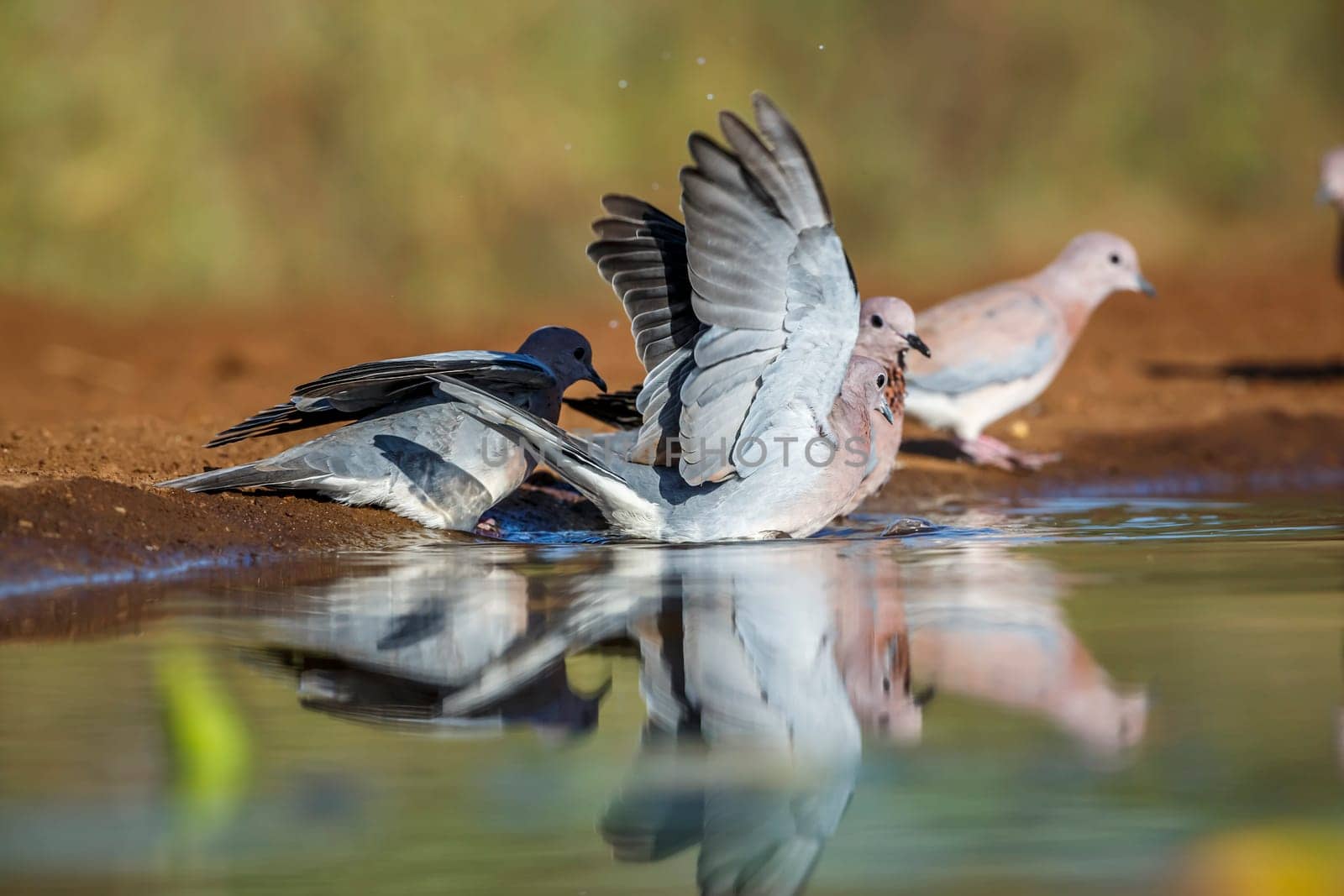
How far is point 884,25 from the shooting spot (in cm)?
1531

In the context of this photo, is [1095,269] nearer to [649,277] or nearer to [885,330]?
[885,330]

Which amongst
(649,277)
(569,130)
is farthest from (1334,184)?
(649,277)

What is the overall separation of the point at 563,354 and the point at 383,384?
2.62 ft

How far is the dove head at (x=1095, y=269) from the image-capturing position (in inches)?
356

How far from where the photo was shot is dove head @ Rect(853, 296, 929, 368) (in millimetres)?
6473

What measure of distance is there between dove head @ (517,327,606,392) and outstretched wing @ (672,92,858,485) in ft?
3.49

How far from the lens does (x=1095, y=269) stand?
→ 9094 mm

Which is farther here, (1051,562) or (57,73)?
(57,73)

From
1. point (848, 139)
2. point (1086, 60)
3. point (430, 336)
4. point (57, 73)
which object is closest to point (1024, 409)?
point (430, 336)

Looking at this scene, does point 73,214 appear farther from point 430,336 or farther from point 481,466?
point 481,466

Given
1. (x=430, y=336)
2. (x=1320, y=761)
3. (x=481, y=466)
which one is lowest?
(x=1320, y=761)

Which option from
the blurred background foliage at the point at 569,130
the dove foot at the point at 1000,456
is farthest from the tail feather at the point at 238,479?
the blurred background foliage at the point at 569,130

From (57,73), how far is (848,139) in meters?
6.44

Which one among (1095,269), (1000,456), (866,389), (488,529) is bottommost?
(488,529)
